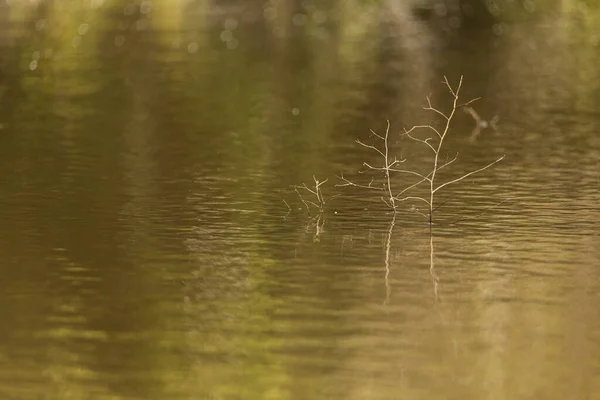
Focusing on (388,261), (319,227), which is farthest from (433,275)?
(319,227)

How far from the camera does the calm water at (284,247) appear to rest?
821 cm

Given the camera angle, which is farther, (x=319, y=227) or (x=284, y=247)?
(x=319, y=227)

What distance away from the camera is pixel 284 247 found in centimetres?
1155

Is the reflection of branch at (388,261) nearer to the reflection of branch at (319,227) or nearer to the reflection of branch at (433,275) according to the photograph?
the reflection of branch at (433,275)

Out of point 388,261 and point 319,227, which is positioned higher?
point 319,227

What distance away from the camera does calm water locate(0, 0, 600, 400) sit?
8211 mm

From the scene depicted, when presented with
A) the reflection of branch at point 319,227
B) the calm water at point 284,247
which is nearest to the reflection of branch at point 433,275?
the calm water at point 284,247

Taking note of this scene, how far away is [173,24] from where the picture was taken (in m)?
41.8

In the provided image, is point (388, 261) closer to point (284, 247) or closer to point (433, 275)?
point (433, 275)

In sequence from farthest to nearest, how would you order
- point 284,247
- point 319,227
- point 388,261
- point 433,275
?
point 319,227, point 284,247, point 388,261, point 433,275

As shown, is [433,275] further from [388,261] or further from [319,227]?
[319,227]

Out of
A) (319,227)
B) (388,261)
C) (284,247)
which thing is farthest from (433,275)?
(319,227)

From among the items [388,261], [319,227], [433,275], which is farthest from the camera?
[319,227]

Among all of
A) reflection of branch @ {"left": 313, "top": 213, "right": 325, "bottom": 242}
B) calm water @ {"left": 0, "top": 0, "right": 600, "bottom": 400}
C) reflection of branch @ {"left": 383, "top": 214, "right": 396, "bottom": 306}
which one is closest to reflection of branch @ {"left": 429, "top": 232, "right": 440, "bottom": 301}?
calm water @ {"left": 0, "top": 0, "right": 600, "bottom": 400}
